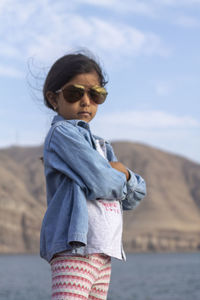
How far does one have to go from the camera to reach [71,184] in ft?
8.48

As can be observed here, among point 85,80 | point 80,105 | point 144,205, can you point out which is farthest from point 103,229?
point 144,205

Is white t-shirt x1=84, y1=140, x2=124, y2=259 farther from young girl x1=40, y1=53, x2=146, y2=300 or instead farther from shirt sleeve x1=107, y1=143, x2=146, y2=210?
shirt sleeve x1=107, y1=143, x2=146, y2=210

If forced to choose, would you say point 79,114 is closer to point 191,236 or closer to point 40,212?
point 40,212

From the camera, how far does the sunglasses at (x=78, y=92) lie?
112 inches

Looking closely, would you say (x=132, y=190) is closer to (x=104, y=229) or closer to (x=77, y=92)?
(x=104, y=229)

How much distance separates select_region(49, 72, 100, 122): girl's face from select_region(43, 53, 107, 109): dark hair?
0.03m

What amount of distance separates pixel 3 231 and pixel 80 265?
89090mm

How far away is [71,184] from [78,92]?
51 centimetres

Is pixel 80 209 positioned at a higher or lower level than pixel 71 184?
lower

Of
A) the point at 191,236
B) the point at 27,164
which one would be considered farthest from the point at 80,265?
the point at 27,164

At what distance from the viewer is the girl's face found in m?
2.90

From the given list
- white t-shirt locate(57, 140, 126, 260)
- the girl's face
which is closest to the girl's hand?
white t-shirt locate(57, 140, 126, 260)

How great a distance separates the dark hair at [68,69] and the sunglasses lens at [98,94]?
9 centimetres

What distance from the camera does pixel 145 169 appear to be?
119625 mm
